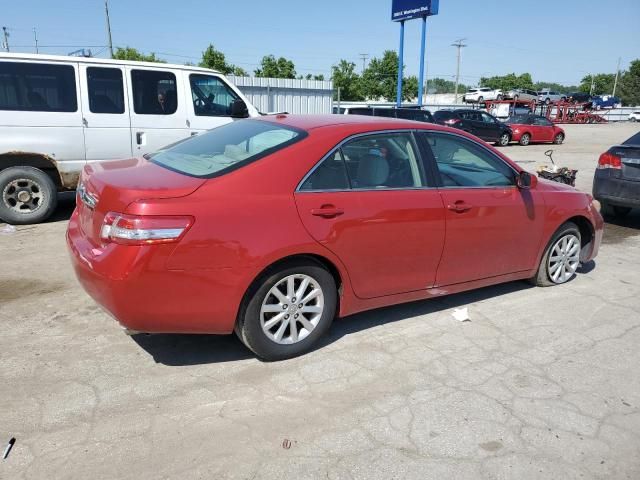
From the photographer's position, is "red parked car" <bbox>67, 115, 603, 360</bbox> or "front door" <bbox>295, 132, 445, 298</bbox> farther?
"front door" <bbox>295, 132, 445, 298</bbox>

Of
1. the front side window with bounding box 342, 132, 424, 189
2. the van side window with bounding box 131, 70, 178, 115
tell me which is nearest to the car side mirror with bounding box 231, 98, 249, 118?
the van side window with bounding box 131, 70, 178, 115

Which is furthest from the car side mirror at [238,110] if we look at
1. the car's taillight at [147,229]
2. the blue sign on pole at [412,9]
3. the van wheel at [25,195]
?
the blue sign on pole at [412,9]

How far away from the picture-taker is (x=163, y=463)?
103 inches

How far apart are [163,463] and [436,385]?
173 cm

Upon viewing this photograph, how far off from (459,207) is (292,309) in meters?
1.60

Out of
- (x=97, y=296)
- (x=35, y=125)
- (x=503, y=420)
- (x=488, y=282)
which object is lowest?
(x=503, y=420)

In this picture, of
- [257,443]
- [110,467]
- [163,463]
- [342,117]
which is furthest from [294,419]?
[342,117]

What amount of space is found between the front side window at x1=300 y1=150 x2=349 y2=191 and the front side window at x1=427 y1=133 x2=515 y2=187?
2.98 ft

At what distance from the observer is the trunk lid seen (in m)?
3.14

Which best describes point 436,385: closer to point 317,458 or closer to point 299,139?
point 317,458

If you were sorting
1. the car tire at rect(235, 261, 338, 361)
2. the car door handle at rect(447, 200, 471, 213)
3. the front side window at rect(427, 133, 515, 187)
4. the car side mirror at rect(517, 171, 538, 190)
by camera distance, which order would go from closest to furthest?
the car tire at rect(235, 261, 338, 361) < the car door handle at rect(447, 200, 471, 213) < the front side window at rect(427, 133, 515, 187) < the car side mirror at rect(517, 171, 538, 190)

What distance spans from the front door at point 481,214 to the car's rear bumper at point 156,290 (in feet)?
6.02

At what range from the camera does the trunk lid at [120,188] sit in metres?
3.14

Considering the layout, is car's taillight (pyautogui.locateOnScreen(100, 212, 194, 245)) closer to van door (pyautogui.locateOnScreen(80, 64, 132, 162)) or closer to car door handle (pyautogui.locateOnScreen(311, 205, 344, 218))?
car door handle (pyautogui.locateOnScreen(311, 205, 344, 218))
